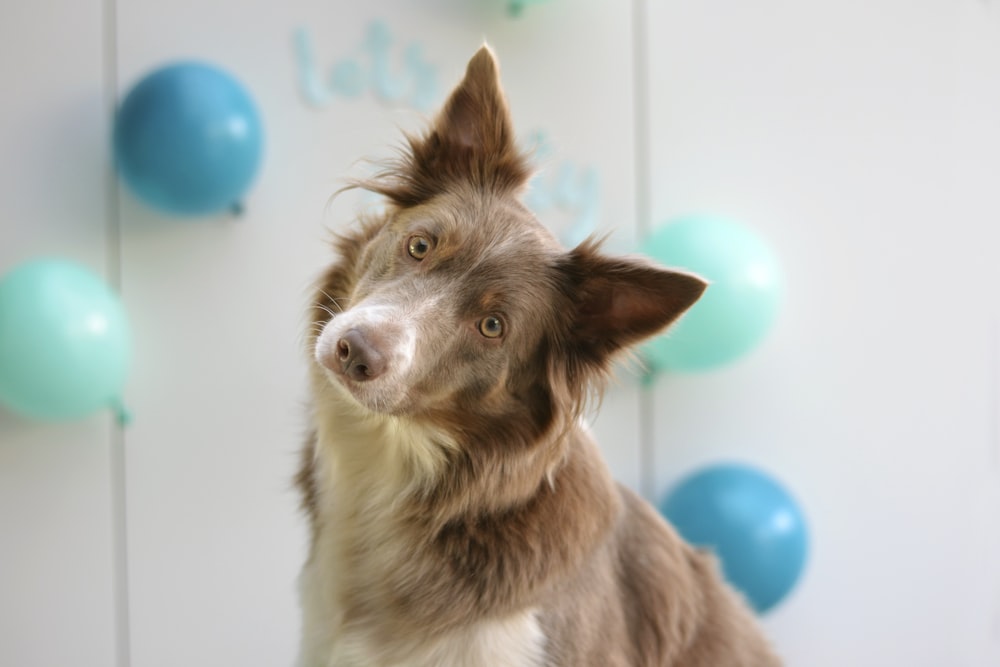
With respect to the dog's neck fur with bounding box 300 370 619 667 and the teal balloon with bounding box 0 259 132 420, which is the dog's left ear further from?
the teal balloon with bounding box 0 259 132 420

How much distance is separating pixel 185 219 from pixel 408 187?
146 cm

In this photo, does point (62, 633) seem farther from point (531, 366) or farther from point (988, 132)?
point (988, 132)

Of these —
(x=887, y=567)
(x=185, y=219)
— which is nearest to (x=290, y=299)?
(x=185, y=219)

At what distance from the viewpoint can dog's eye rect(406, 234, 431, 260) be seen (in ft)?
6.28

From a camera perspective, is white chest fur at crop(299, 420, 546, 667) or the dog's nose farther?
white chest fur at crop(299, 420, 546, 667)

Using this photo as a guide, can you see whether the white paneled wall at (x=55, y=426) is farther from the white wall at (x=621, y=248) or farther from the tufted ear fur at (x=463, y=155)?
the tufted ear fur at (x=463, y=155)

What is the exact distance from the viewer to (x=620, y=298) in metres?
1.85

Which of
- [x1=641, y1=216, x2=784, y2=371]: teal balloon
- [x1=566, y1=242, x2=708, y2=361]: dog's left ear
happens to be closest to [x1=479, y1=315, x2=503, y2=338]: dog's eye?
[x1=566, y1=242, x2=708, y2=361]: dog's left ear

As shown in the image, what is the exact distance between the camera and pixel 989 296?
12.7ft

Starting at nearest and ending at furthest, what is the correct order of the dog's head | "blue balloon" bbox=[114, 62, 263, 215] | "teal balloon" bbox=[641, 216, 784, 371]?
the dog's head → "blue balloon" bbox=[114, 62, 263, 215] → "teal balloon" bbox=[641, 216, 784, 371]

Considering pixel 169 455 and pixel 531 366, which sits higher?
pixel 531 366

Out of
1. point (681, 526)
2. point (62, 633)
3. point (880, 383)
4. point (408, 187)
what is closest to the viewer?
point (408, 187)

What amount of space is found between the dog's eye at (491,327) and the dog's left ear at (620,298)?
0.17 metres

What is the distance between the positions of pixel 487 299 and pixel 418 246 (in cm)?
20
